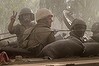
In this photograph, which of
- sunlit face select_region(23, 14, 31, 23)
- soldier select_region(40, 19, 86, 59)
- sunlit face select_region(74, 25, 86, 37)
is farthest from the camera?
sunlit face select_region(23, 14, 31, 23)

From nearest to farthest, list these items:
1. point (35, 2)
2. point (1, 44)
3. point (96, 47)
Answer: point (96, 47), point (1, 44), point (35, 2)

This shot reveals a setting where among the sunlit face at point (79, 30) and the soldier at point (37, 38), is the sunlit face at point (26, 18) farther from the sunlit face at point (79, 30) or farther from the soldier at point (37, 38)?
the sunlit face at point (79, 30)

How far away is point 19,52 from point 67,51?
3.39ft

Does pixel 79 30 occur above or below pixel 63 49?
above

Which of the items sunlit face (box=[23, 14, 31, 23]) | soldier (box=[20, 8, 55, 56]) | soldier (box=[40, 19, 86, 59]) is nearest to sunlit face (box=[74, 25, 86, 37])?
soldier (box=[20, 8, 55, 56])

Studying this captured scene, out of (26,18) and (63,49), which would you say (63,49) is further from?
(26,18)

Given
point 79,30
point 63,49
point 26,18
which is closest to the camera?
point 63,49

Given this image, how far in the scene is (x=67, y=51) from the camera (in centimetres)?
438

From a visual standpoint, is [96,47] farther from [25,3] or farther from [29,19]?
[25,3]

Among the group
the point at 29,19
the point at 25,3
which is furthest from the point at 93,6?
the point at 25,3

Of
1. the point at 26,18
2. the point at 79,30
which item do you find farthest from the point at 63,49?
the point at 26,18

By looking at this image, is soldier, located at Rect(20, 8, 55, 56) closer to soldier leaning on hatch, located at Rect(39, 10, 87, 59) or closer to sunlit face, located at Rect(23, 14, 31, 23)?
soldier leaning on hatch, located at Rect(39, 10, 87, 59)

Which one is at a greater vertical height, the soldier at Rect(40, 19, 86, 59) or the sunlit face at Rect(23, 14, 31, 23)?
the sunlit face at Rect(23, 14, 31, 23)

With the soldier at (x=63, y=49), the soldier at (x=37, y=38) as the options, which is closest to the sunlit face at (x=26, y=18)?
the soldier at (x=37, y=38)
